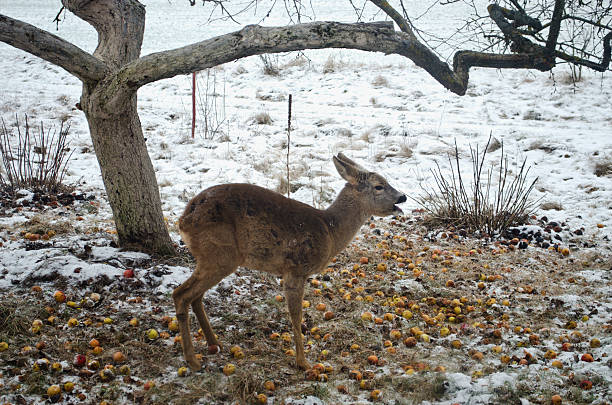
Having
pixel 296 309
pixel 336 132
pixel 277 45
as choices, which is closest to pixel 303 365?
pixel 296 309

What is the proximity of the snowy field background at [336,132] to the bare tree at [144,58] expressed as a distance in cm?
63

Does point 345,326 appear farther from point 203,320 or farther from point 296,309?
point 203,320

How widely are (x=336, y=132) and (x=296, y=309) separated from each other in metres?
Result: 7.58

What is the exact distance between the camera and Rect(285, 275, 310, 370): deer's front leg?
4.05 m

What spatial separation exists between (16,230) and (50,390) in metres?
3.45

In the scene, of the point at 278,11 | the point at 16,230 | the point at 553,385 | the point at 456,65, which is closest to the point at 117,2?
the point at 16,230

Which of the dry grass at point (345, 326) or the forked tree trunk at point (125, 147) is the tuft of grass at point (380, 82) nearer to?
the dry grass at point (345, 326)

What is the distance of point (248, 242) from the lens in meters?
4.04

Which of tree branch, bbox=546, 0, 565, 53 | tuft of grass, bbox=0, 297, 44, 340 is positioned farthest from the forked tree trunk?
tree branch, bbox=546, 0, 565, 53

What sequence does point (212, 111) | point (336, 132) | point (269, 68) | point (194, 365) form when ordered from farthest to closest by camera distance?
point (269, 68), point (212, 111), point (336, 132), point (194, 365)

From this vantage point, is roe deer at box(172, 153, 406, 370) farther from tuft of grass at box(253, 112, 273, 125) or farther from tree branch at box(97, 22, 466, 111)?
tuft of grass at box(253, 112, 273, 125)

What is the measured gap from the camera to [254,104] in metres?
13.4

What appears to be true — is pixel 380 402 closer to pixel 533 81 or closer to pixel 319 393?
pixel 319 393

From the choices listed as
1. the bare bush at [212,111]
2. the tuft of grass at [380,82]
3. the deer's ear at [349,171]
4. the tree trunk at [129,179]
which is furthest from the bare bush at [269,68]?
the deer's ear at [349,171]
